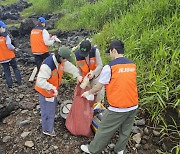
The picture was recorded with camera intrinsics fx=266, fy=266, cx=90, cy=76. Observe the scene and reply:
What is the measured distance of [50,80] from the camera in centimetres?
387

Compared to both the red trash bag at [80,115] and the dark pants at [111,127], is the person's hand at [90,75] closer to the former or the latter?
the red trash bag at [80,115]

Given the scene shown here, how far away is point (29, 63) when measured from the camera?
25.9ft

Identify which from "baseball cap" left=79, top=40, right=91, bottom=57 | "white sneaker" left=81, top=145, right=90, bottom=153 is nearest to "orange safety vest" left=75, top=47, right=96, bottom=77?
"baseball cap" left=79, top=40, right=91, bottom=57

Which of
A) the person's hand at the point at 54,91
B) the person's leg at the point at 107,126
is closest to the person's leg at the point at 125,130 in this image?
the person's leg at the point at 107,126

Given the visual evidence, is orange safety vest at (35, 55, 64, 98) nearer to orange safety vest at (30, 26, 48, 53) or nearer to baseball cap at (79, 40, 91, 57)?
baseball cap at (79, 40, 91, 57)

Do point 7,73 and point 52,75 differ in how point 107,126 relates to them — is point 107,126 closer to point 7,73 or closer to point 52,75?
point 52,75

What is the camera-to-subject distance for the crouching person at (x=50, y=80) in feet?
12.1

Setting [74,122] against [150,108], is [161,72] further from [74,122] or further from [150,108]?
[74,122]

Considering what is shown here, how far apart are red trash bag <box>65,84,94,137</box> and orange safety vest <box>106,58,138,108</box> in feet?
2.50

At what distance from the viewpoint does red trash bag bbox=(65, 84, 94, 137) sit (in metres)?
4.02

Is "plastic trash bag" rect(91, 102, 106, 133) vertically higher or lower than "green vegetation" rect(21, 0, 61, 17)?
higher

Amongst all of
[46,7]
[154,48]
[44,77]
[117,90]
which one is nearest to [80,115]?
[44,77]

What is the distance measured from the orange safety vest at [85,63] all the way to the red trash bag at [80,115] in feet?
2.19

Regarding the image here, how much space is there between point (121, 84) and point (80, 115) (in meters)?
1.08
